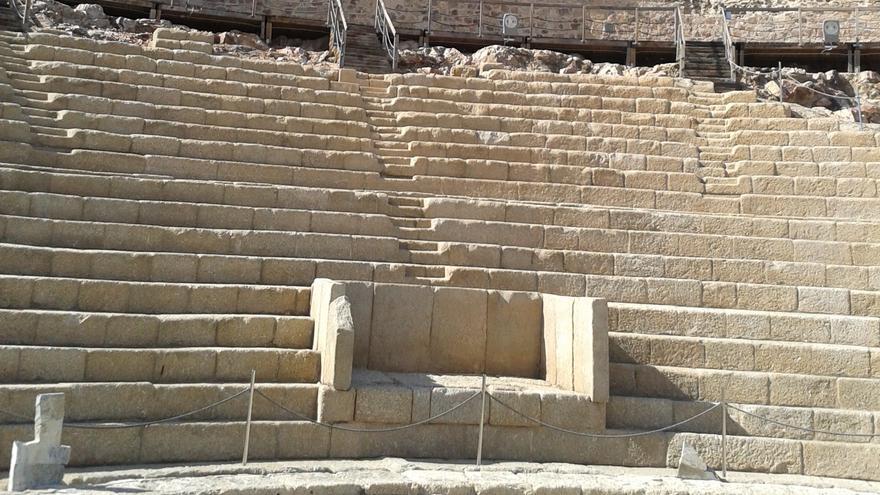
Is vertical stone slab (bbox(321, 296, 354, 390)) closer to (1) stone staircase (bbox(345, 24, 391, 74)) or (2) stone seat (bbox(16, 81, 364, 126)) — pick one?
(2) stone seat (bbox(16, 81, 364, 126))

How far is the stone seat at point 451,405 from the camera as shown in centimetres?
499

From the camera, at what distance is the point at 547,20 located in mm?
19062

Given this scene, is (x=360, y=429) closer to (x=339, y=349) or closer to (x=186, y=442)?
(x=339, y=349)

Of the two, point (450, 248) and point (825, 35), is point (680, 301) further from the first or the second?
point (825, 35)

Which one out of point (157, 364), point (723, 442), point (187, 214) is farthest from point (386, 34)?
point (723, 442)

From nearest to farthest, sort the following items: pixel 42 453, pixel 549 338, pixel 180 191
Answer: pixel 42 453
pixel 549 338
pixel 180 191

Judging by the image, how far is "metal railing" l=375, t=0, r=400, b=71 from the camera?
561 inches

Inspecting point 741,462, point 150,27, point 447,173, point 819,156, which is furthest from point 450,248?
point 150,27

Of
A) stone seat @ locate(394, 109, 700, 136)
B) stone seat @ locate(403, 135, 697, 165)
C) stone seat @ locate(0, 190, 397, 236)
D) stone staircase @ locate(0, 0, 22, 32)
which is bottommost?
stone seat @ locate(0, 190, 397, 236)

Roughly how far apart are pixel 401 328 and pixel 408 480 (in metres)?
1.81

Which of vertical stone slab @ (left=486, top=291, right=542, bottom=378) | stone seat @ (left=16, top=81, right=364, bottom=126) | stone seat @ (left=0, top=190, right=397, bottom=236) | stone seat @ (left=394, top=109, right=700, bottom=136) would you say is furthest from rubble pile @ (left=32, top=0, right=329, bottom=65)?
vertical stone slab @ (left=486, top=291, right=542, bottom=378)

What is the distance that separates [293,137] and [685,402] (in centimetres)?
585

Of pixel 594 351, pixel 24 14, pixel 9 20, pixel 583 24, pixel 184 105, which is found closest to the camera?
pixel 594 351

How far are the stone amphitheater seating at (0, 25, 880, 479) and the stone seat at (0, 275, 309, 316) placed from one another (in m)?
0.02
